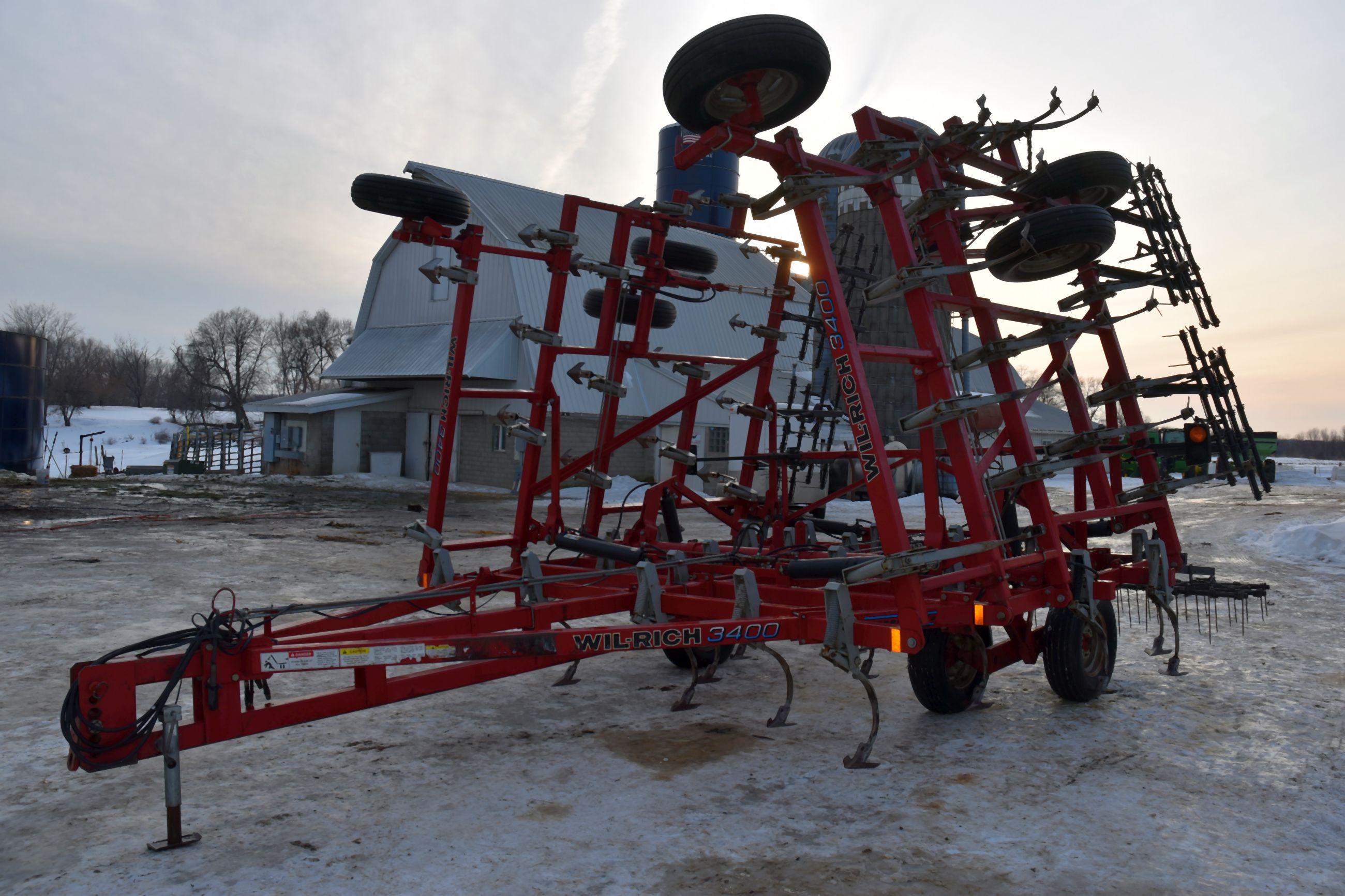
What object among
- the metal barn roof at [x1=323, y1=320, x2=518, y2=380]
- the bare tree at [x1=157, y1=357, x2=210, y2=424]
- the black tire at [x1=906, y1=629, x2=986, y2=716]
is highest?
the bare tree at [x1=157, y1=357, x2=210, y2=424]

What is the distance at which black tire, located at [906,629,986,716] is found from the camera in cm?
547

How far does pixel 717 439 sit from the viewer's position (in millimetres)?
28562

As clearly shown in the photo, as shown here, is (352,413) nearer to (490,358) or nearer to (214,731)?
(490,358)

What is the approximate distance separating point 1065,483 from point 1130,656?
3440 cm

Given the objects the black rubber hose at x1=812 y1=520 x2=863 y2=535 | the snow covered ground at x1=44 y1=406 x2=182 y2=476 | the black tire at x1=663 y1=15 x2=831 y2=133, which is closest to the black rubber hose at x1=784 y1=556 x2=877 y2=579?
the black tire at x1=663 y1=15 x2=831 y2=133

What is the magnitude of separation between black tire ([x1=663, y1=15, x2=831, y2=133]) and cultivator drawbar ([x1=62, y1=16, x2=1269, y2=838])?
0.04ft

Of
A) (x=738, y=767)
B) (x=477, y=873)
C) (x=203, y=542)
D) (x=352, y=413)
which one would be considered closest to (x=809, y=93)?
(x=738, y=767)

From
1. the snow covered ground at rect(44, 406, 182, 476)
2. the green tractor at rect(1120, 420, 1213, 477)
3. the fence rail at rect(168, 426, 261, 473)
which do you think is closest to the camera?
the green tractor at rect(1120, 420, 1213, 477)

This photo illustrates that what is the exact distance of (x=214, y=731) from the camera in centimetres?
356

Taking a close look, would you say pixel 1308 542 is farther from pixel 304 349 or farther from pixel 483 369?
pixel 304 349

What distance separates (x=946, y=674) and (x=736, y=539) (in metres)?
2.08

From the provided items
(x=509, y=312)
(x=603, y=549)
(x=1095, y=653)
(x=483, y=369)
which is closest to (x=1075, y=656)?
(x=1095, y=653)

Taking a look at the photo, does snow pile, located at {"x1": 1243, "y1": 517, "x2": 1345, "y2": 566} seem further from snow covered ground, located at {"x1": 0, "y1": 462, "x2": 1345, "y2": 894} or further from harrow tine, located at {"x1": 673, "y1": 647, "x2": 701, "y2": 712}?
harrow tine, located at {"x1": 673, "y1": 647, "x2": 701, "y2": 712}

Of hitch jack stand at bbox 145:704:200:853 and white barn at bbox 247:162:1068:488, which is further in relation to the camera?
white barn at bbox 247:162:1068:488
